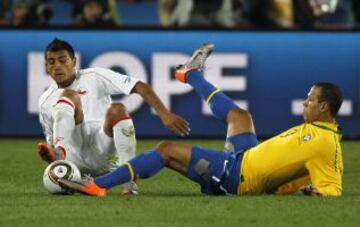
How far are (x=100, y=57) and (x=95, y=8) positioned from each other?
0.82 m

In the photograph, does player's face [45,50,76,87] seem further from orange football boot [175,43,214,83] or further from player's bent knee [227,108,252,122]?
player's bent knee [227,108,252,122]

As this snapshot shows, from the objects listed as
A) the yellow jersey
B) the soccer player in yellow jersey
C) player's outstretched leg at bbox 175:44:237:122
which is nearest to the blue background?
player's outstretched leg at bbox 175:44:237:122

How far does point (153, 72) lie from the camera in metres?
13.9

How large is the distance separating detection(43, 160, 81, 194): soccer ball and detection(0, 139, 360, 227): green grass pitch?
84mm

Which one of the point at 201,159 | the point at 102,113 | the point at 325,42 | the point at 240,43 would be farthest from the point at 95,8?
the point at 201,159

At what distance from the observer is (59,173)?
857 cm

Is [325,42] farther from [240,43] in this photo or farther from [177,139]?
[177,139]

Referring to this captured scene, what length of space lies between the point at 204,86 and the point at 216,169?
3.60 ft

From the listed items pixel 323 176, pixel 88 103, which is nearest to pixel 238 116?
pixel 323 176

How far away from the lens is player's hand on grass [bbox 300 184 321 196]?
8438 millimetres

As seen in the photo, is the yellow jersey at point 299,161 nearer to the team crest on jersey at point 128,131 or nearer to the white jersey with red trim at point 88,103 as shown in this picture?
the team crest on jersey at point 128,131

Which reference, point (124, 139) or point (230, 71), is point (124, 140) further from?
point (230, 71)

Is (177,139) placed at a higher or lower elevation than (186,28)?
lower

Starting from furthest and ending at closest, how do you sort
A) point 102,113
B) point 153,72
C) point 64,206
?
point 153,72
point 102,113
point 64,206
